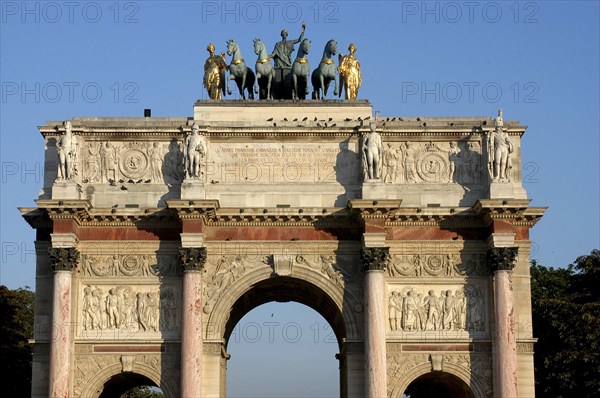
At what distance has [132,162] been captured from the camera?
142 ft

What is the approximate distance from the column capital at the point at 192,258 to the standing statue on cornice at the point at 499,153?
975 centimetres

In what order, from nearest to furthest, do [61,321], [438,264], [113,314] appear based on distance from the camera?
1. [61,321]
2. [113,314]
3. [438,264]

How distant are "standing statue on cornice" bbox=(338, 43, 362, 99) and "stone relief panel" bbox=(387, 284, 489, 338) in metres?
7.20

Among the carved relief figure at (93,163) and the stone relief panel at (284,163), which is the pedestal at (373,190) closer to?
the stone relief panel at (284,163)

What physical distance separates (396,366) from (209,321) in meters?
6.11

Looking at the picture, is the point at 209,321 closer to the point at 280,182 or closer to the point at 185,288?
the point at 185,288

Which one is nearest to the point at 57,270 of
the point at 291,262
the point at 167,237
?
the point at 167,237

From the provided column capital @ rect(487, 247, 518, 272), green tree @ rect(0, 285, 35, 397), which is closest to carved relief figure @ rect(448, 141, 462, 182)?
column capital @ rect(487, 247, 518, 272)

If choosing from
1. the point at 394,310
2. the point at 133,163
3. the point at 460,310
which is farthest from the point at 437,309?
the point at 133,163

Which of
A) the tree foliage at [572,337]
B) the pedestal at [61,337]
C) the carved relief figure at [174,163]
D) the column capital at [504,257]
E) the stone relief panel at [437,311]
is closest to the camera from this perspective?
the pedestal at [61,337]

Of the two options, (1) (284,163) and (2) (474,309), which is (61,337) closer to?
(1) (284,163)

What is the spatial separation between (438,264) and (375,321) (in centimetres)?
302

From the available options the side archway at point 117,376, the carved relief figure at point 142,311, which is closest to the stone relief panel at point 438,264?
the carved relief figure at point 142,311

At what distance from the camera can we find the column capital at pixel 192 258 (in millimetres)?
41281
